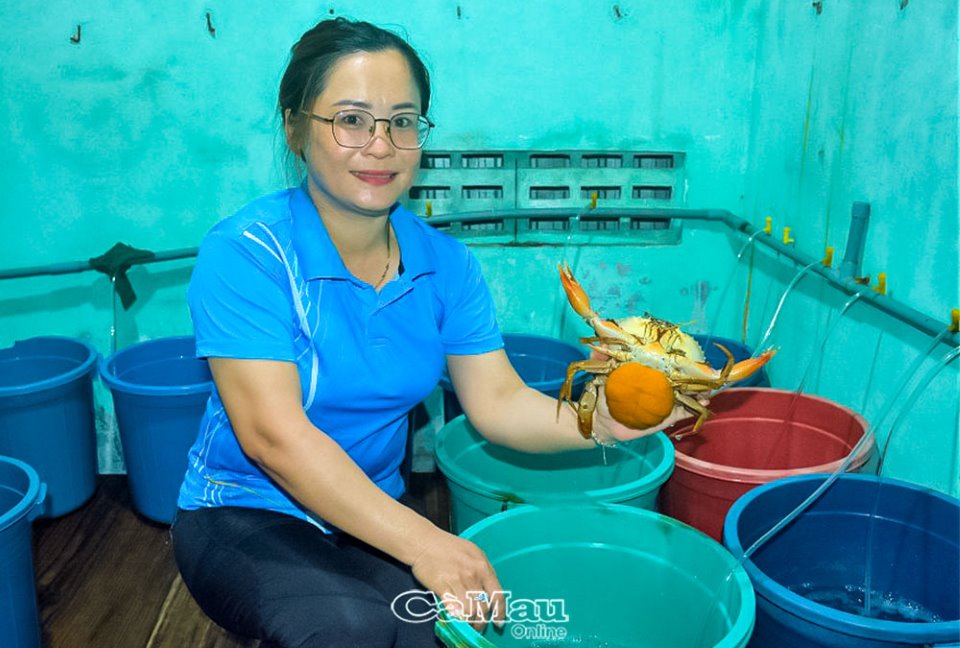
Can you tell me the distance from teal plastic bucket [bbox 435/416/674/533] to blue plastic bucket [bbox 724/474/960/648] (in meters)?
0.25

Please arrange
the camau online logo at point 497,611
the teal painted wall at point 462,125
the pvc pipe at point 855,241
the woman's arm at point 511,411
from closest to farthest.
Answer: the camau online logo at point 497,611 < the woman's arm at point 511,411 < the pvc pipe at point 855,241 < the teal painted wall at point 462,125

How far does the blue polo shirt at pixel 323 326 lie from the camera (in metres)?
1.34

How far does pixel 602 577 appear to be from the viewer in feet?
5.58

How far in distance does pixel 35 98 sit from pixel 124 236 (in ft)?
1.66

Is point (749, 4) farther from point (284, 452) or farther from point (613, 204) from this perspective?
point (284, 452)

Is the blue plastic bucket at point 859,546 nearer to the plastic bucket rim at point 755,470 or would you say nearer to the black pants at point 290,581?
the plastic bucket rim at point 755,470

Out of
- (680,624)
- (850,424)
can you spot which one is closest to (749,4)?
(850,424)

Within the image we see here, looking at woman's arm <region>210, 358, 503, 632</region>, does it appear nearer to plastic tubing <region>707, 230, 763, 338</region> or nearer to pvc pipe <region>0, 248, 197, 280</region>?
pvc pipe <region>0, 248, 197, 280</region>

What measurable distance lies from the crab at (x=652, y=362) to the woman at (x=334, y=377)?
0.05m

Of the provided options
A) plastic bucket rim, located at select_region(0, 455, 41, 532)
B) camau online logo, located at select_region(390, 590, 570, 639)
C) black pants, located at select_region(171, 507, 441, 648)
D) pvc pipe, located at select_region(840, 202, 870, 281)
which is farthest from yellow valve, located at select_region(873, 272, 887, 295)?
plastic bucket rim, located at select_region(0, 455, 41, 532)

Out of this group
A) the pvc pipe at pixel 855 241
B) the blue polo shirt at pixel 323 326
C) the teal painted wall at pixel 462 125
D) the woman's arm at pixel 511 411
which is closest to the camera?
the blue polo shirt at pixel 323 326

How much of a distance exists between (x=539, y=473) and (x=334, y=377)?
2.95 ft

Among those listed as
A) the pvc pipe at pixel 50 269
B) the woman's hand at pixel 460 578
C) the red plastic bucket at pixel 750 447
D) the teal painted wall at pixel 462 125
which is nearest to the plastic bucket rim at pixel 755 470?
the red plastic bucket at pixel 750 447

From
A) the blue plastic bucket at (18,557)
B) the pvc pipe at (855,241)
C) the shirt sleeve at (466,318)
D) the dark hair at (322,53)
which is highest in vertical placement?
the dark hair at (322,53)
